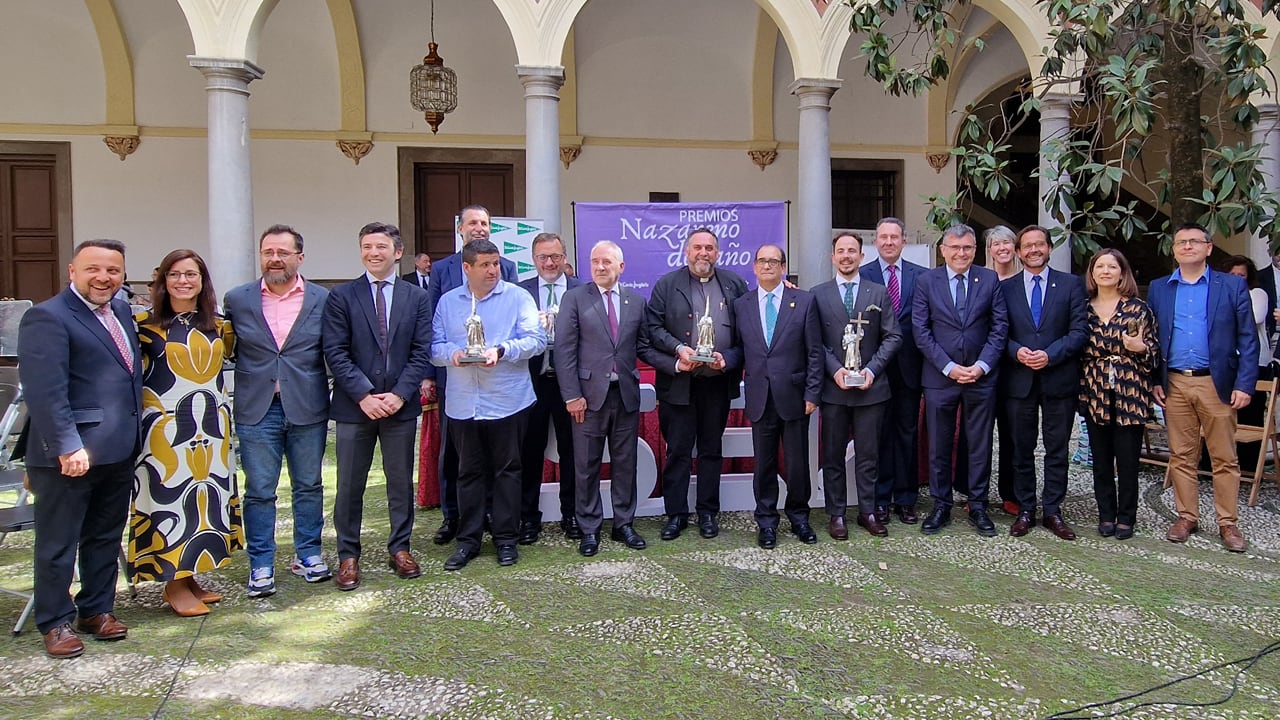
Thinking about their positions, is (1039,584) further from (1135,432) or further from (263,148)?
(263,148)

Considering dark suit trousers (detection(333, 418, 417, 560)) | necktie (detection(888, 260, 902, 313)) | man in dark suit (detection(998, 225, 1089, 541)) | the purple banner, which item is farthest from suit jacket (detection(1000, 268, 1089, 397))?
dark suit trousers (detection(333, 418, 417, 560))

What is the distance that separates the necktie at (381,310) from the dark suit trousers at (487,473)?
1.85 feet

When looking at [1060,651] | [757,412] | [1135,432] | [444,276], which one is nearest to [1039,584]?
[1060,651]

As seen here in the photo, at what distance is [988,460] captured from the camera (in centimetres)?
516

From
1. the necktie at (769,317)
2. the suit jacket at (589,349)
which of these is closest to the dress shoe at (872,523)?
the necktie at (769,317)

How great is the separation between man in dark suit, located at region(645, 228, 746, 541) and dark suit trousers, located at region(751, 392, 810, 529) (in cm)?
24

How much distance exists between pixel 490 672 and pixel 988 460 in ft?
10.9

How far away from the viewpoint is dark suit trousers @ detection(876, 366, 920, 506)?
17.7ft

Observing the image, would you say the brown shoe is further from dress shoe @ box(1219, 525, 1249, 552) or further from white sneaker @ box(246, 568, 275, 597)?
dress shoe @ box(1219, 525, 1249, 552)

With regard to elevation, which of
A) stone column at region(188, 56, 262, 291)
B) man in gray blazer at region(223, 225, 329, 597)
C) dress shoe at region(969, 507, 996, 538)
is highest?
stone column at region(188, 56, 262, 291)

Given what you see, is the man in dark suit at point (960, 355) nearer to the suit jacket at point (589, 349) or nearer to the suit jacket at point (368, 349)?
the suit jacket at point (589, 349)

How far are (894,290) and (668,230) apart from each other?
194cm

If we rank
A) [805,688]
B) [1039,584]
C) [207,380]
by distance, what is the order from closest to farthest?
[805,688], [207,380], [1039,584]

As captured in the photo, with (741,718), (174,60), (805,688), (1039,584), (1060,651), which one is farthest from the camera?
(174,60)
